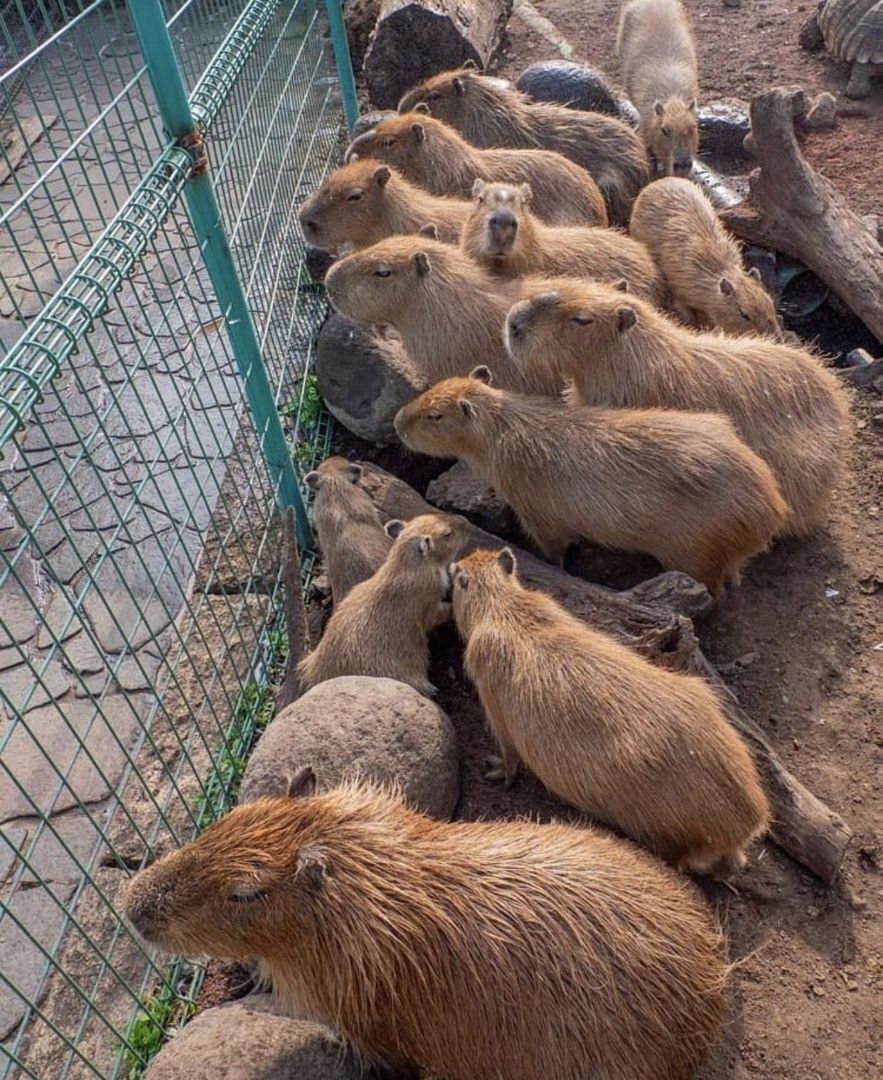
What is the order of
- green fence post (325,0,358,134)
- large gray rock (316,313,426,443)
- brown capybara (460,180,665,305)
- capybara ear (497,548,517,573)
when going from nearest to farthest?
capybara ear (497,548,517,573), brown capybara (460,180,665,305), large gray rock (316,313,426,443), green fence post (325,0,358,134)

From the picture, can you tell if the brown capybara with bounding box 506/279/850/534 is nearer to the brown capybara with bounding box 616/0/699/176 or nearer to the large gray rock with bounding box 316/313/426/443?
the large gray rock with bounding box 316/313/426/443

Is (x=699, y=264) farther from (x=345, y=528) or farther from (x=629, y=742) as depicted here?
(x=629, y=742)

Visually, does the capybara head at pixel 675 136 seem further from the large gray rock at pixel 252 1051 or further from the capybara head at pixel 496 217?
the large gray rock at pixel 252 1051

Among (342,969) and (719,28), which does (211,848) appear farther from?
(719,28)

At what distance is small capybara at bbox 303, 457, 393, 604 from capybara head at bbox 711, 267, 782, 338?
194 cm

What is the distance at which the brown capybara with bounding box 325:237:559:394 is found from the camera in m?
4.20

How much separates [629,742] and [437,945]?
748 mm

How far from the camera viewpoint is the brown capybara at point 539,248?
170 inches

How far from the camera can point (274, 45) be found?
4539 millimetres

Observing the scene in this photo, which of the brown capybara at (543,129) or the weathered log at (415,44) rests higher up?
the weathered log at (415,44)

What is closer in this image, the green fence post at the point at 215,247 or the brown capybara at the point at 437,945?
the brown capybara at the point at 437,945

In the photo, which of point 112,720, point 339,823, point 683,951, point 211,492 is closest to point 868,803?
point 683,951

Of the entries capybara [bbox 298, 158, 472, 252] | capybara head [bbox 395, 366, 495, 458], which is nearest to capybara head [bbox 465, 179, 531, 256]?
capybara [bbox 298, 158, 472, 252]

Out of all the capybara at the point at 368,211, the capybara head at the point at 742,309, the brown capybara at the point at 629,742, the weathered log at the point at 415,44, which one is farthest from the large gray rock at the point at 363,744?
the weathered log at the point at 415,44
